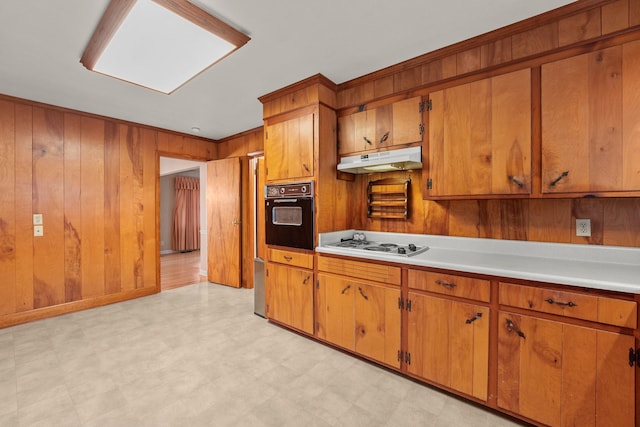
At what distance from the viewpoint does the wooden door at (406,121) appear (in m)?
2.31

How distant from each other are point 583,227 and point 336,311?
6.36ft

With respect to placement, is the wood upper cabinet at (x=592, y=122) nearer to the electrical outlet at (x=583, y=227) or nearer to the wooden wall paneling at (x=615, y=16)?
the wooden wall paneling at (x=615, y=16)

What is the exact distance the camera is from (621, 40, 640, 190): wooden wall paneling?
1.55 metres

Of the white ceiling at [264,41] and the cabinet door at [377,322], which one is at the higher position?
the white ceiling at [264,41]

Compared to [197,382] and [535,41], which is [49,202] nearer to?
[197,382]

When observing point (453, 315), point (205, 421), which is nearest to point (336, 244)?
point (453, 315)

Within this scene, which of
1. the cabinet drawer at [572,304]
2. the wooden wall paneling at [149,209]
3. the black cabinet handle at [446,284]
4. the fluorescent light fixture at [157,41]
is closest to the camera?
the cabinet drawer at [572,304]

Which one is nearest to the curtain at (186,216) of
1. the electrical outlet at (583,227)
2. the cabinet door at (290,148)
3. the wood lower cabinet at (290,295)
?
the wood lower cabinet at (290,295)

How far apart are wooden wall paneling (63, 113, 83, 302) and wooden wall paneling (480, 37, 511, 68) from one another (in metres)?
4.59

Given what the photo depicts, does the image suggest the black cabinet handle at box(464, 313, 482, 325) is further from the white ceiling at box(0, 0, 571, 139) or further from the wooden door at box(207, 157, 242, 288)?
the wooden door at box(207, 157, 242, 288)

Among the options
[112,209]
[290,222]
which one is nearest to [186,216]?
[112,209]

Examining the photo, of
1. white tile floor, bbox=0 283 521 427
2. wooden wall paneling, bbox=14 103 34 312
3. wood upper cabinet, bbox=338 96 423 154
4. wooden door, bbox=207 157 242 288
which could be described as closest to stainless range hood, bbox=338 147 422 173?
wood upper cabinet, bbox=338 96 423 154

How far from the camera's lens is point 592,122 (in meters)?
1.66

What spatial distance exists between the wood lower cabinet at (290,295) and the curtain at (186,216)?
600cm
